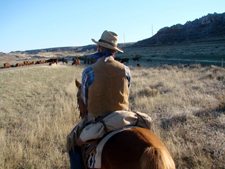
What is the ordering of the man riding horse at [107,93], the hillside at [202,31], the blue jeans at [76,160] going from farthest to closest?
the hillside at [202,31] → the blue jeans at [76,160] → the man riding horse at [107,93]

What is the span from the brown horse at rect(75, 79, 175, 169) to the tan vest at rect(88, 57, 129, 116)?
385 millimetres

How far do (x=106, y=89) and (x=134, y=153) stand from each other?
78 centimetres

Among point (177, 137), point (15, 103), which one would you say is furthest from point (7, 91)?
point (177, 137)

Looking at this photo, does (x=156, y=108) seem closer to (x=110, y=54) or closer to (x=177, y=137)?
(x=177, y=137)

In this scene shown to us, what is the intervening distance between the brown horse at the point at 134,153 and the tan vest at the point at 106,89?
1.26 feet

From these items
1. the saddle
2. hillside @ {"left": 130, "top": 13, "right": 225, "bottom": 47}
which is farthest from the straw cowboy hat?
hillside @ {"left": 130, "top": 13, "right": 225, "bottom": 47}

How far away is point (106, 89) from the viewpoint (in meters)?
2.00

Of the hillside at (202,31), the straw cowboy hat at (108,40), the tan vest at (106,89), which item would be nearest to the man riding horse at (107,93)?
the tan vest at (106,89)

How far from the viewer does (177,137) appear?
3.97 metres

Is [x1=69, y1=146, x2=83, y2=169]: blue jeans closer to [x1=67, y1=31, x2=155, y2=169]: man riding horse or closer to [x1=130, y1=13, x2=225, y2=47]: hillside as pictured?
[x1=67, y1=31, x2=155, y2=169]: man riding horse

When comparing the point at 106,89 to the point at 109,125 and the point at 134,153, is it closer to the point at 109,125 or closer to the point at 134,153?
the point at 109,125

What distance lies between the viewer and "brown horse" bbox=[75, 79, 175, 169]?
1422mm

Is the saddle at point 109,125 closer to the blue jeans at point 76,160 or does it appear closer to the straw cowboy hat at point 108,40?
the blue jeans at point 76,160

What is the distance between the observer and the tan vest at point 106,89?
79.1 inches
